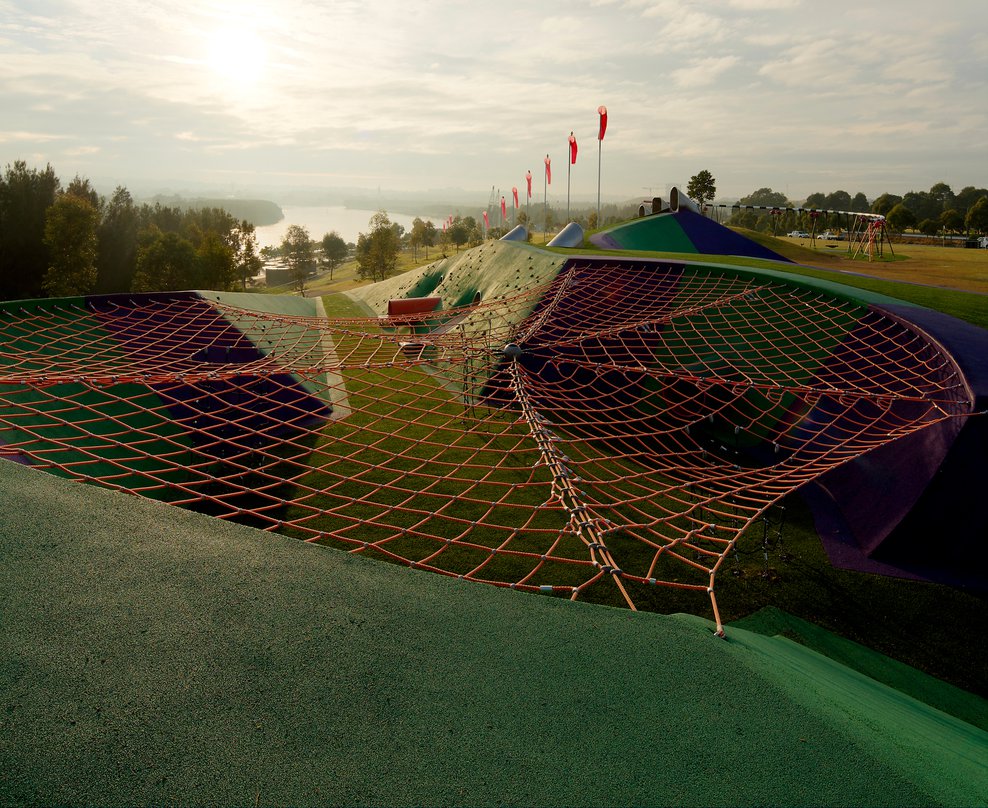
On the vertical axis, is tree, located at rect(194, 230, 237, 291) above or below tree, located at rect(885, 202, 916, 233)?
below

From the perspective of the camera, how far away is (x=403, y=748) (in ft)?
5.70

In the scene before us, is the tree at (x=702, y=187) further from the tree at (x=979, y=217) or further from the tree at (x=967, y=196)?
the tree at (x=967, y=196)

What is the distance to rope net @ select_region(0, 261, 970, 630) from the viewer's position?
Answer: 4.90 m

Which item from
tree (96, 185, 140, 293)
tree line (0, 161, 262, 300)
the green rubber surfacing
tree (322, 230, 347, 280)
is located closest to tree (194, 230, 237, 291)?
tree line (0, 161, 262, 300)

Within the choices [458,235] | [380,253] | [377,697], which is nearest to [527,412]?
[377,697]

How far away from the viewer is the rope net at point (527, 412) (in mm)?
4902

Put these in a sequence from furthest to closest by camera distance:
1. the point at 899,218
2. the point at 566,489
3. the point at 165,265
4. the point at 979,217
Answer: the point at 979,217 < the point at 899,218 < the point at 165,265 < the point at 566,489

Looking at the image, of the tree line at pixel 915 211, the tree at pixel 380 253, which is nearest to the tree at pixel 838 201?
the tree line at pixel 915 211

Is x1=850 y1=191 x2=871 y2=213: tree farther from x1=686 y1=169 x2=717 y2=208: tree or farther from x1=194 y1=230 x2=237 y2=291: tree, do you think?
x1=194 y1=230 x2=237 y2=291: tree

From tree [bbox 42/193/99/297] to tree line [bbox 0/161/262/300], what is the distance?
0.07 feet

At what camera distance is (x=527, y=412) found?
5473 mm

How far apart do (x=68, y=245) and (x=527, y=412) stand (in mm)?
17177

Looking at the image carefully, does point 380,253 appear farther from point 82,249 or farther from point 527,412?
point 527,412

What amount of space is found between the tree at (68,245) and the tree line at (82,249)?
0.02 m
